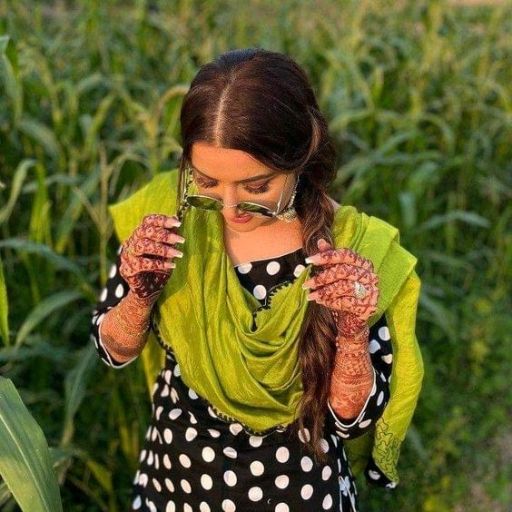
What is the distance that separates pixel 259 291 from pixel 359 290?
0.94ft

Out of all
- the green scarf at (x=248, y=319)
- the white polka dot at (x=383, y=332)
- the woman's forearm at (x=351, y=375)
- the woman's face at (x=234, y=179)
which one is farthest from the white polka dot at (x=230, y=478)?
the woman's face at (x=234, y=179)

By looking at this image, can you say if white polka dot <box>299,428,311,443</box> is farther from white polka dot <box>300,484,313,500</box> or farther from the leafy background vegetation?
the leafy background vegetation

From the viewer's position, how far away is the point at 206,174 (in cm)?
125

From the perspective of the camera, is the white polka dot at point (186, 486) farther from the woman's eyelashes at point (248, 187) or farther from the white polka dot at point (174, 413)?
the woman's eyelashes at point (248, 187)

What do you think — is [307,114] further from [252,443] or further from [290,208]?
[252,443]

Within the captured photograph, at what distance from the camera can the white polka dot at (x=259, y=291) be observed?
140cm

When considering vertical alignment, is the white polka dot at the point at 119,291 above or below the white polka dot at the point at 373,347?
above

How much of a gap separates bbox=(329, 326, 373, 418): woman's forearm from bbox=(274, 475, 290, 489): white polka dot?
0.20 meters

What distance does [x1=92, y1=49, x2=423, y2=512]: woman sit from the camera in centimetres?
122

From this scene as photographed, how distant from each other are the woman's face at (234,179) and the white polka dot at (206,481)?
486 millimetres

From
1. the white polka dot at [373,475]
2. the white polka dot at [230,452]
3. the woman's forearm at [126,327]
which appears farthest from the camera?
the white polka dot at [373,475]

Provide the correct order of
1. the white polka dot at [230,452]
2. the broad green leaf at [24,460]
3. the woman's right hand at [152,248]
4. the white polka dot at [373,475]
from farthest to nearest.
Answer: the white polka dot at [373,475] < the white polka dot at [230,452] < the woman's right hand at [152,248] < the broad green leaf at [24,460]

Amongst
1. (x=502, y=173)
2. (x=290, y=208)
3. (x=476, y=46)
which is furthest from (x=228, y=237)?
(x=476, y=46)

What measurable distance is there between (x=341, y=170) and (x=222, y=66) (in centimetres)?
144
